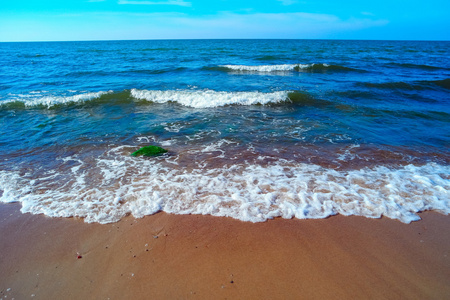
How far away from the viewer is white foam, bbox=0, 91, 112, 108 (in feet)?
35.8

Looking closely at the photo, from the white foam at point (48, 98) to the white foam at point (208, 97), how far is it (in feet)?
6.67

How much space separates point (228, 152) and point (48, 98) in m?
10.2

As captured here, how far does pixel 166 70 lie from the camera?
19672mm

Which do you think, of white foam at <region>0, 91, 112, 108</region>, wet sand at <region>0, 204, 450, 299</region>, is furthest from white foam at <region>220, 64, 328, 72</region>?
wet sand at <region>0, 204, 450, 299</region>

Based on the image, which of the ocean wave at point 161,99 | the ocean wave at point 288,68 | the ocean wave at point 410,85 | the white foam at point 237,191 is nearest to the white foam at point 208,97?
the ocean wave at point 161,99

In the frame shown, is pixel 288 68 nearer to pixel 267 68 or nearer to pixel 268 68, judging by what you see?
pixel 268 68

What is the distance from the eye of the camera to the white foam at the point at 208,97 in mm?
11242

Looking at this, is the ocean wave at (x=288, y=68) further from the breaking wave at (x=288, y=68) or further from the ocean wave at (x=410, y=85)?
the ocean wave at (x=410, y=85)

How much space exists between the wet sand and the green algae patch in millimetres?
2488

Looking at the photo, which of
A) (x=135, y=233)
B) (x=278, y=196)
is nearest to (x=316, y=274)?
(x=278, y=196)

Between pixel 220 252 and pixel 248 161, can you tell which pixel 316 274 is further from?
pixel 248 161

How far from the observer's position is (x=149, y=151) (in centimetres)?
616

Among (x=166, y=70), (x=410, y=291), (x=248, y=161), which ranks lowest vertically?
(x=410, y=291)

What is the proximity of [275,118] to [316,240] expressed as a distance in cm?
645
